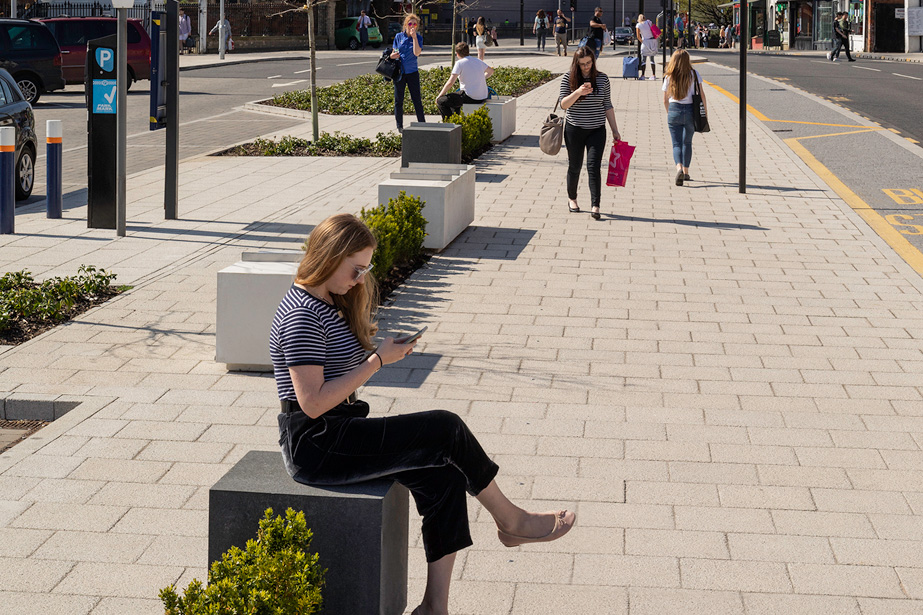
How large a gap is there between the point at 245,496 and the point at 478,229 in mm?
7914

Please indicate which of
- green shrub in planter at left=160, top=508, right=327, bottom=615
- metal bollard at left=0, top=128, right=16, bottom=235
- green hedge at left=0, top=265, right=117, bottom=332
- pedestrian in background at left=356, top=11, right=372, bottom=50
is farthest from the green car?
green shrub in planter at left=160, top=508, right=327, bottom=615

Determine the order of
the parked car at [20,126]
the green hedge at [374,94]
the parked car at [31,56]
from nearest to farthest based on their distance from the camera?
1. the parked car at [20,126]
2. the green hedge at [374,94]
3. the parked car at [31,56]

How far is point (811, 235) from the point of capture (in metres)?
11.0

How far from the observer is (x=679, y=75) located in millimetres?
13297

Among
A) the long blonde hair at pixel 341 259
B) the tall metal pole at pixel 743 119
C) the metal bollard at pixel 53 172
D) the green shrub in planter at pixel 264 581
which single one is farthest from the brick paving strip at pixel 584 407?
the tall metal pole at pixel 743 119

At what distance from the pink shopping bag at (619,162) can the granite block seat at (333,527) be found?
919cm

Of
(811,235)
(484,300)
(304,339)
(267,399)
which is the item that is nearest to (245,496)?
(304,339)

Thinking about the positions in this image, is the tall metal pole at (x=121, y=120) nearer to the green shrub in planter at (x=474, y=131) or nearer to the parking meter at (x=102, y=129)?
the parking meter at (x=102, y=129)

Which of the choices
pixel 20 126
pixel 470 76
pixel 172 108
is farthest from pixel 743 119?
pixel 20 126

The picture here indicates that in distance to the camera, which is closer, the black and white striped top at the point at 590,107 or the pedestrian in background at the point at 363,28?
the black and white striped top at the point at 590,107

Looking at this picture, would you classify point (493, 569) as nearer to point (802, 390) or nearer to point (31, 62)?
point (802, 390)

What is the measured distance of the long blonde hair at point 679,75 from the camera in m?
13.3

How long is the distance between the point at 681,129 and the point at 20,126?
752 centimetres

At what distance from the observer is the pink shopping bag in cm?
1243
